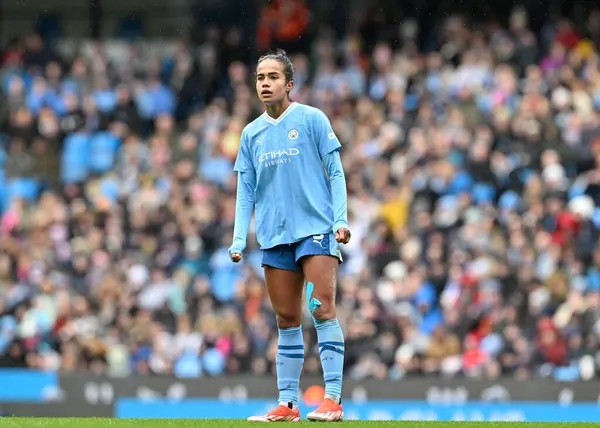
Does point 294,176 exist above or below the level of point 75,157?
below

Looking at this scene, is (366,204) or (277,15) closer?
(366,204)

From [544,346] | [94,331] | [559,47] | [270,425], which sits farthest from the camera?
[559,47]

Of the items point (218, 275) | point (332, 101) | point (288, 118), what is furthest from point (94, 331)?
point (288, 118)

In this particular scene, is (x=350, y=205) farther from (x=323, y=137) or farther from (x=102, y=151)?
(x=323, y=137)

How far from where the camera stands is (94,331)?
1688 centimetres

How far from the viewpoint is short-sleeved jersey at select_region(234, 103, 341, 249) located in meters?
8.51

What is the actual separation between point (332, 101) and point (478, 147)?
2901 mm

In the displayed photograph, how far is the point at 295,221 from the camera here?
27.9 feet

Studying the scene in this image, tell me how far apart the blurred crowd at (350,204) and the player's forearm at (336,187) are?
22.5 feet

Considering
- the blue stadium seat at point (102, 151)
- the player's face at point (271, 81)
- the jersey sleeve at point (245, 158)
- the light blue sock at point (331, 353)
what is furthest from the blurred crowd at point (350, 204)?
the player's face at point (271, 81)

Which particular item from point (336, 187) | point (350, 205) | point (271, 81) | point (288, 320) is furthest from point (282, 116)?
point (350, 205)

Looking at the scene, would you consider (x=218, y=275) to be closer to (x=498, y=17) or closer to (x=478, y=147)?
(x=478, y=147)

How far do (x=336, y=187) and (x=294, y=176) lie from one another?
0.28 meters

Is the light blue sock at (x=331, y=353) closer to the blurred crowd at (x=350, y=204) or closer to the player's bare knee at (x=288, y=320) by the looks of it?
the player's bare knee at (x=288, y=320)
